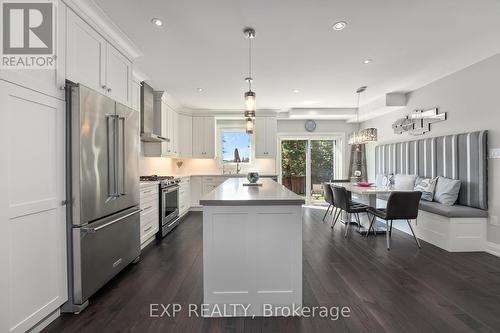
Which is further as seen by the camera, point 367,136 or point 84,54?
point 367,136

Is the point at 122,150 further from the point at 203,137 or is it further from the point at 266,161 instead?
the point at 266,161

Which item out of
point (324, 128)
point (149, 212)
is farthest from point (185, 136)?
point (324, 128)

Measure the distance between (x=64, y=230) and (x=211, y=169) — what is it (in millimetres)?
4818

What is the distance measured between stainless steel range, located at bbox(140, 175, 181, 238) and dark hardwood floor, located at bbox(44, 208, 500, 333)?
504 millimetres

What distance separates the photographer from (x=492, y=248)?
3264 millimetres

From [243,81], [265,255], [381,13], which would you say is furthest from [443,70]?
[265,255]

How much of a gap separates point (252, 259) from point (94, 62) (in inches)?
93.1

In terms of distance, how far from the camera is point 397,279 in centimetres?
257

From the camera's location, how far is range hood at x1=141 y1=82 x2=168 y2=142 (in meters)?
4.11

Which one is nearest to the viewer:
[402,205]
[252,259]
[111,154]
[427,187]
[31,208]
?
[31,208]

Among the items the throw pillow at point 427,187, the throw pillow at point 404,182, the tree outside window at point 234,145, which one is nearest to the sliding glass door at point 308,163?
the tree outside window at point 234,145

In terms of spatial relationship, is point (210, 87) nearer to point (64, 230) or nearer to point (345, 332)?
point (64, 230)

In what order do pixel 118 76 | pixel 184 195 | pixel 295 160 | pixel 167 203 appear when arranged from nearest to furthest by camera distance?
pixel 118 76 < pixel 167 203 < pixel 184 195 < pixel 295 160

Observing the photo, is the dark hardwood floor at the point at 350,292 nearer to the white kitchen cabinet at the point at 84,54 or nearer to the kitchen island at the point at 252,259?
the kitchen island at the point at 252,259
